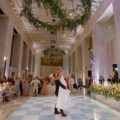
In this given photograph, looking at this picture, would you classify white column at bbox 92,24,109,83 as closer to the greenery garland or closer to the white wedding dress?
the greenery garland

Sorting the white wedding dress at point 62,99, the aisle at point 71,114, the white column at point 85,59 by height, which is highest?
the white column at point 85,59

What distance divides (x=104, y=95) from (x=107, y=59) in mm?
4865

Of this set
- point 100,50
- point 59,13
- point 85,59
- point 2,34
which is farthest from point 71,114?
point 85,59

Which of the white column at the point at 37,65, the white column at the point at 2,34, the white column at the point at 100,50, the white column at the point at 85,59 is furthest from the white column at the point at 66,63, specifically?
the white column at the point at 2,34

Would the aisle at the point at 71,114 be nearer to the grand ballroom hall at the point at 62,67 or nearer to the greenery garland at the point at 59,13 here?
the grand ballroom hall at the point at 62,67

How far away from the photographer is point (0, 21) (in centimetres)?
1031

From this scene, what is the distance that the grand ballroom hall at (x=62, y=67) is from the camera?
4.77m

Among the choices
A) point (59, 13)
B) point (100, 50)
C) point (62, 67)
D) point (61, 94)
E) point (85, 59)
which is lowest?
point (61, 94)

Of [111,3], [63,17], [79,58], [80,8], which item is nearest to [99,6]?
[111,3]

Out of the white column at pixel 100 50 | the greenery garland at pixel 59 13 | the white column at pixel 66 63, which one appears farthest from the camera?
the white column at pixel 66 63

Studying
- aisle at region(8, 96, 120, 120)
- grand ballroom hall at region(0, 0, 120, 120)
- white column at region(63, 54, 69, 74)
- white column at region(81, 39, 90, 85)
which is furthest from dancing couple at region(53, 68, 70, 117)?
white column at region(63, 54, 69, 74)

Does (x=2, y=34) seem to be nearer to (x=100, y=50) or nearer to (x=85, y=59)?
(x=100, y=50)

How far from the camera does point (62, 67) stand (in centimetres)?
1077

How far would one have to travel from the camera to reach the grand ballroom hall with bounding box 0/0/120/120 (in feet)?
15.7
